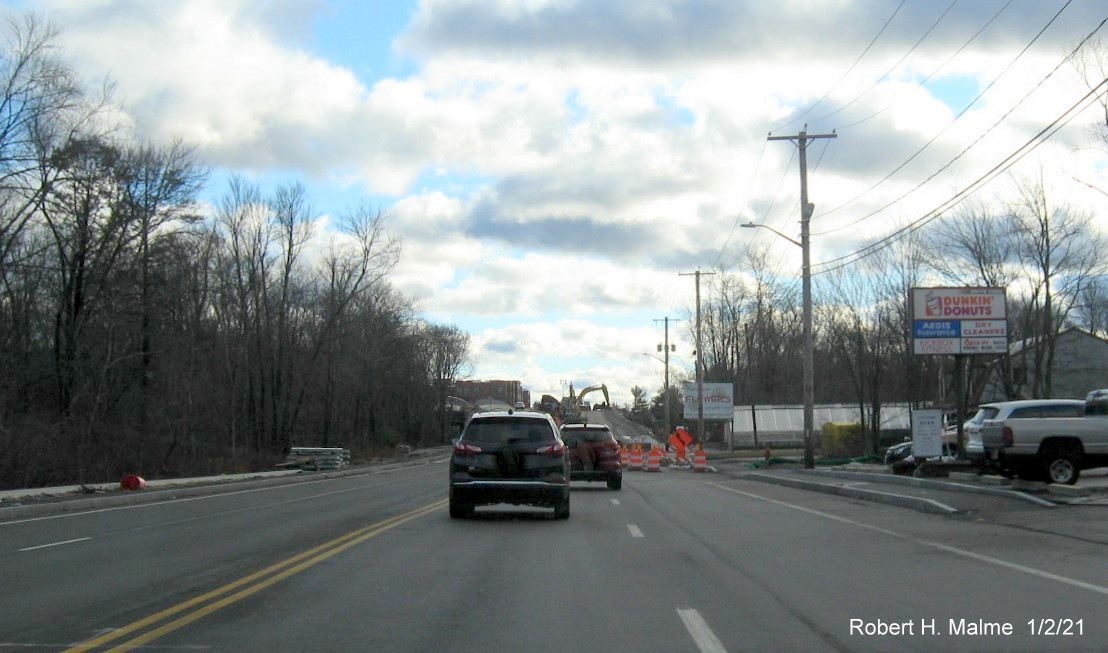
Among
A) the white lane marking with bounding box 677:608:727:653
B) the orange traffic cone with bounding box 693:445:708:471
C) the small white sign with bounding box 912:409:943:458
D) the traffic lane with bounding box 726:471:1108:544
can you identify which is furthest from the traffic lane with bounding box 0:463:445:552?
the orange traffic cone with bounding box 693:445:708:471

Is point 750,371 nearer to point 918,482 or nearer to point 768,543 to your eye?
point 918,482

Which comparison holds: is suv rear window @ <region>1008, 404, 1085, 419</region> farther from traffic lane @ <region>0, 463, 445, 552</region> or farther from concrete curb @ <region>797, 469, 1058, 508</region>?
traffic lane @ <region>0, 463, 445, 552</region>

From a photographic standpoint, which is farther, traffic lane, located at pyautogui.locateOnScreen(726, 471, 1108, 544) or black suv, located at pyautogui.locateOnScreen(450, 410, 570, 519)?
black suv, located at pyautogui.locateOnScreen(450, 410, 570, 519)

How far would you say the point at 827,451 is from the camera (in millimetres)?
57156

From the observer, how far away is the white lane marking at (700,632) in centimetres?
729

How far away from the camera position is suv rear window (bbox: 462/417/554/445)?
17.1 meters

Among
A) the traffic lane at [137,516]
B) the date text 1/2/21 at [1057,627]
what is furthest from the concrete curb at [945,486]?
the traffic lane at [137,516]

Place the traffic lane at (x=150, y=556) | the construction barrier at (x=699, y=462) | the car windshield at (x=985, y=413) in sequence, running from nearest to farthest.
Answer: the traffic lane at (x=150, y=556) → the car windshield at (x=985, y=413) → the construction barrier at (x=699, y=462)

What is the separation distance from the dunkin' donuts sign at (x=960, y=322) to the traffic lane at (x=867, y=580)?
11.1 metres

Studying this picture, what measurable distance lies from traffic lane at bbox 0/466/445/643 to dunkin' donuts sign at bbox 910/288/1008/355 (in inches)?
571

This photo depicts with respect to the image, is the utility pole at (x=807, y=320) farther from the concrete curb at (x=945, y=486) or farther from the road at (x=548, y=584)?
the road at (x=548, y=584)

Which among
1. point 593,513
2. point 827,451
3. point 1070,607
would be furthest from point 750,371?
point 1070,607

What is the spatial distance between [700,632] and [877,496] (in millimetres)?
15547

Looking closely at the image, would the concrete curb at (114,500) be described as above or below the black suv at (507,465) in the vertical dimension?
below
